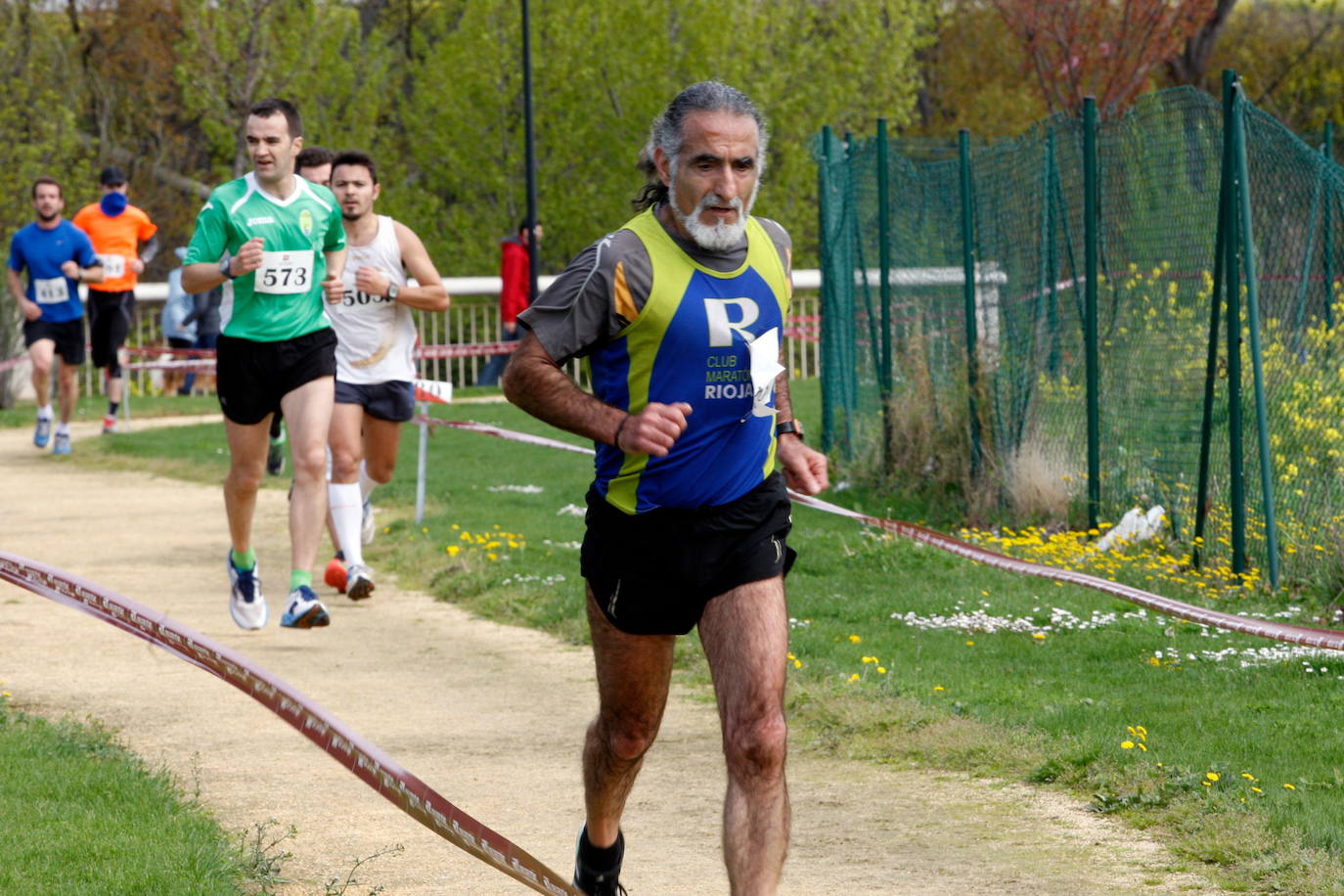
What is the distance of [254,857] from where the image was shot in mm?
5398

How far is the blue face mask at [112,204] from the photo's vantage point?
19.5m

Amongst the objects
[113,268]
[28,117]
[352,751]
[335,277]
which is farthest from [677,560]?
[28,117]

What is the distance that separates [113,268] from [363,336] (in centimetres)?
940

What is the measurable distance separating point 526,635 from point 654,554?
4.80 metres

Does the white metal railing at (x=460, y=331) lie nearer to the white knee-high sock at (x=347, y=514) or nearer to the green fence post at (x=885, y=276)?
the green fence post at (x=885, y=276)

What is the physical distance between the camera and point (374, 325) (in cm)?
1021

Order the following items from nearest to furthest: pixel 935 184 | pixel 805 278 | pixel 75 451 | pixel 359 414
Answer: pixel 359 414, pixel 935 184, pixel 75 451, pixel 805 278

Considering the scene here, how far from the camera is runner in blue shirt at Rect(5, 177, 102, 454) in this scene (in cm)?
1766

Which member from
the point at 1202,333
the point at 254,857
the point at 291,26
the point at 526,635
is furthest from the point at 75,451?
the point at 291,26

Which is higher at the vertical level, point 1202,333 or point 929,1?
point 929,1

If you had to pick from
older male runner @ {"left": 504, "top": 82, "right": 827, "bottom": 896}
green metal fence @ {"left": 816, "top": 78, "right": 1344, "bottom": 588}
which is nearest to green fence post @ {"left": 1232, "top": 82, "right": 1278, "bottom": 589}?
green metal fence @ {"left": 816, "top": 78, "right": 1344, "bottom": 588}

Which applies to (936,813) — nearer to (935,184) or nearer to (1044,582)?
(1044,582)

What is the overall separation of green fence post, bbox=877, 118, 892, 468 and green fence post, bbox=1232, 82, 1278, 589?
169 inches

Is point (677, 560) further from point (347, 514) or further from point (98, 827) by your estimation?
point (347, 514)
